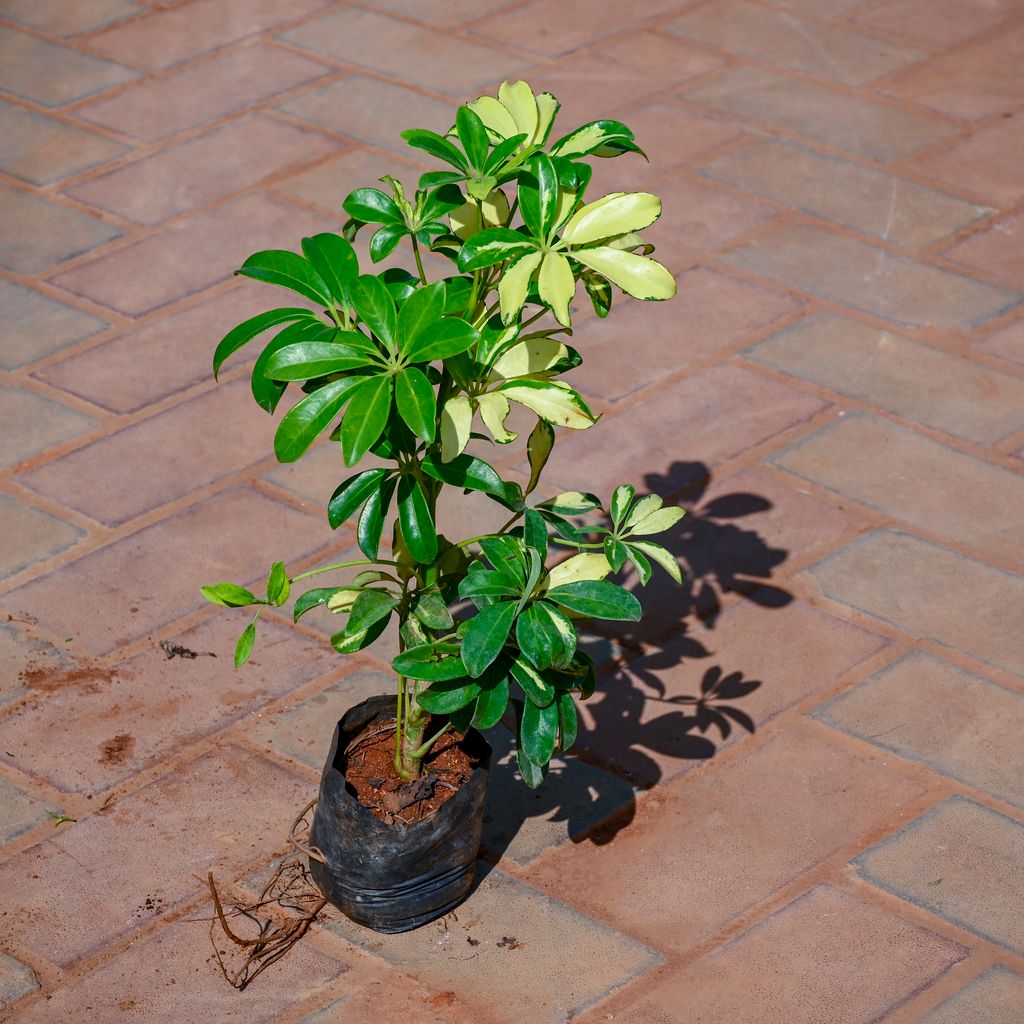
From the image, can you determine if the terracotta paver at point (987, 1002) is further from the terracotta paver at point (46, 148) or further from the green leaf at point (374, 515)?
the terracotta paver at point (46, 148)

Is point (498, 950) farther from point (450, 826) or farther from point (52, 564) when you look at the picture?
point (52, 564)

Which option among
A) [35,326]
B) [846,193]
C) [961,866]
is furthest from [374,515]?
[846,193]

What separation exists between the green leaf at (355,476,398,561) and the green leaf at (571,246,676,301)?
417 millimetres

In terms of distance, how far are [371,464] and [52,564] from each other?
756 millimetres

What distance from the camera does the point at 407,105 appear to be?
4.86 metres

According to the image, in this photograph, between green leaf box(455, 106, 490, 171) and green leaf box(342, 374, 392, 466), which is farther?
green leaf box(455, 106, 490, 171)

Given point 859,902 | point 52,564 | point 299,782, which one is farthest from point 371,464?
point 859,902

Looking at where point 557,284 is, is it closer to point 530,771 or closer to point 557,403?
point 557,403

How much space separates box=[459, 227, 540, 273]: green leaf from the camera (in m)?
2.05

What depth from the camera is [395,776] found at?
251 centimetres

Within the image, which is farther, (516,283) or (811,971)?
(811,971)

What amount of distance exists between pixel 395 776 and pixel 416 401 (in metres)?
0.75

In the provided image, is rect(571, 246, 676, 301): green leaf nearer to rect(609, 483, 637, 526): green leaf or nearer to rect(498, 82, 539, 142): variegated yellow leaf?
rect(498, 82, 539, 142): variegated yellow leaf

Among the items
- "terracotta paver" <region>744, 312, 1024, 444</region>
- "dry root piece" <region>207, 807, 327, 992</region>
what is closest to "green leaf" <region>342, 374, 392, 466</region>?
"dry root piece" <region>207, 807, 327, 992</region>
